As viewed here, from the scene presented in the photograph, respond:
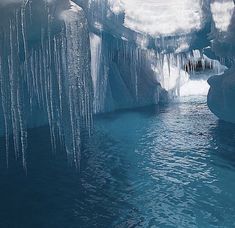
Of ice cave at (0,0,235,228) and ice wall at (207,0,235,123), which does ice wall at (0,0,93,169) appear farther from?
ice wall at (207,0,235,123)

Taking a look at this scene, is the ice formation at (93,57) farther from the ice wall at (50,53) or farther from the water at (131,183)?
the water at (131,183)

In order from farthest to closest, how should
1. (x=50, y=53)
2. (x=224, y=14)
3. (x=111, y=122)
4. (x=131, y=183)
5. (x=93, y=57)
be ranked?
(x=93, y=57)
(x=111, y=122)
(x=224, y=14)
(x=50, y=53)
(x=131, y=183)

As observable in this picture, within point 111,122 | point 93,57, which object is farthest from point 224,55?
point 93,57

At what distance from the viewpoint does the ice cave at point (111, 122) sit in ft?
52.9

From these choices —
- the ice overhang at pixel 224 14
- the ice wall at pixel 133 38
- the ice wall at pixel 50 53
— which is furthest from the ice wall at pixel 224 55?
the ice wall at pixel 50 53

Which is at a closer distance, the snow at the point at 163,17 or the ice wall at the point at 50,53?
the ice wall at the point at 50,53

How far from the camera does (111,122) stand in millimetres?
34281

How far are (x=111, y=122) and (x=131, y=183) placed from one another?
15.7 meters

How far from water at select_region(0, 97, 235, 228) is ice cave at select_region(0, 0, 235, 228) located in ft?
0.19

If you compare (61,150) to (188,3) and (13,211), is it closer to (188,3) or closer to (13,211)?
(13,211)

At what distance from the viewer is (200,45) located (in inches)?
1346

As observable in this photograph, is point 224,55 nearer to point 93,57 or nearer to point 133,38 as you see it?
point 133,38

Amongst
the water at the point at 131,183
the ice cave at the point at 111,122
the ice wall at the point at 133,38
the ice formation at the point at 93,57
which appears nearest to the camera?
the water at the point at 131,183

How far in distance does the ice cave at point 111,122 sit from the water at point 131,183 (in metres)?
0.06
